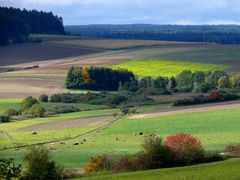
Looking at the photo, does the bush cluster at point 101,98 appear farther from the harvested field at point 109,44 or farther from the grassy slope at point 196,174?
the harvested field at point 109,44

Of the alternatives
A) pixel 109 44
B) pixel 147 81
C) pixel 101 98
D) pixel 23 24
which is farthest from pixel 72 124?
pixel 23 24

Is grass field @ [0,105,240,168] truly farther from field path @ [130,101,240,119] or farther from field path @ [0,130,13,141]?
field path @ [130,101,240,119]

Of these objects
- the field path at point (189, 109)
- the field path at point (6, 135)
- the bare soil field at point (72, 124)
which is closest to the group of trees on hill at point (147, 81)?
the field path at point (189, 109)

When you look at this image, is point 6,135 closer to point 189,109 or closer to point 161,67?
point 189,109

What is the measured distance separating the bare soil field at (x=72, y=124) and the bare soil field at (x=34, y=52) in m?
54.8

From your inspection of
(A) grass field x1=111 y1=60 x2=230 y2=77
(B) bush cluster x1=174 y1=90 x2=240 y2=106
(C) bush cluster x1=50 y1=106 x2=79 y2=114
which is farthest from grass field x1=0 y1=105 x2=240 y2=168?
(A) grass field x1=111 y1=60 x2=230 y2=77

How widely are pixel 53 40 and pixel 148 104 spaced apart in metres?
72.8

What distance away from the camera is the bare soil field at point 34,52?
111 metres

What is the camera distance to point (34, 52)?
384 feet

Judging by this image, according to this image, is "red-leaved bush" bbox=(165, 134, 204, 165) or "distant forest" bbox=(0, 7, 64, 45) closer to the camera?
"red-leaved bush" bbox=(165, 134, 204, 165)

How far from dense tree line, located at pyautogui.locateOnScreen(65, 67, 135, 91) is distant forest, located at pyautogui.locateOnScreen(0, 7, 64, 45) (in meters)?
46.3

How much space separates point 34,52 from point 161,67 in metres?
27.8

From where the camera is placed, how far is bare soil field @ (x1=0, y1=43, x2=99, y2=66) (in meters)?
111

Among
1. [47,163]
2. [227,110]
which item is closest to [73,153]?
[47,163]
